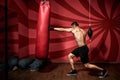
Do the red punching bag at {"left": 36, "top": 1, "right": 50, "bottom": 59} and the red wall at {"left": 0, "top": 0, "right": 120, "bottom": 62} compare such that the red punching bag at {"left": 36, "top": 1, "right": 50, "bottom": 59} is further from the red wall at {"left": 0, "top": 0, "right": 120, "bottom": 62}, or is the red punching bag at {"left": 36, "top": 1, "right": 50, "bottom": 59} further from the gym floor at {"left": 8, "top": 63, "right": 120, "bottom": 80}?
the red wall at {"left": 0, "top": 0, "right": 120, "bottom": 62}

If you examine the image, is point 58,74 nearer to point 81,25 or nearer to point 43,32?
point 43,32

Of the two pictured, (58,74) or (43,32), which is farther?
(58,74)

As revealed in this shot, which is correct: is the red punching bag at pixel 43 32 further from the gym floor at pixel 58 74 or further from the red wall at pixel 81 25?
the red wall at pixel 81 25

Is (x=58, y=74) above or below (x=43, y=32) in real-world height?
below

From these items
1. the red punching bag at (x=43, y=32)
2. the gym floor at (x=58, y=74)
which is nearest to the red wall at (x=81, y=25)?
the gym floor at (x=58, y=74)

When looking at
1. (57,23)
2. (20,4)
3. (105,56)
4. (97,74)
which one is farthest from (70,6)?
(97,74)

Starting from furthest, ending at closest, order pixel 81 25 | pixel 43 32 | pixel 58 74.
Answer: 1. pixel 81 25
2. pixel 58 74
3. pixel 43 32

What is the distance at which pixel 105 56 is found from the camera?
6.62m

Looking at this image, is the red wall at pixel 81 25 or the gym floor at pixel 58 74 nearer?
the gym floor at pixel 58 74

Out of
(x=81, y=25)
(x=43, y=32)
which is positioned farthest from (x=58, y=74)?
(x=81, y=25)

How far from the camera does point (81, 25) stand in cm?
658

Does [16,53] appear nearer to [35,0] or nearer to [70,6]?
[35,0]

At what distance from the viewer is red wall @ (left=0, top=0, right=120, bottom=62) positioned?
21.4 ft

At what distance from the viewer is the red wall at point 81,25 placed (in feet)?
21.4
